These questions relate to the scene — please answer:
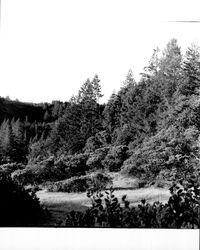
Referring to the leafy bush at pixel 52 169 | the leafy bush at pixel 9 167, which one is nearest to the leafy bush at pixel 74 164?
the leafy bush at pixel 52 169

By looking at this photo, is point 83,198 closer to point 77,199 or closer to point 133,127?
point 77,199

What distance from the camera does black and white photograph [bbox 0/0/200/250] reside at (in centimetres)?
399

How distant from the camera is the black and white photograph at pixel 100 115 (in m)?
3.99

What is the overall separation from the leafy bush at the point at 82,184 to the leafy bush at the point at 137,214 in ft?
0.26

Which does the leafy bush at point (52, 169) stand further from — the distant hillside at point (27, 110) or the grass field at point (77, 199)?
the distant hillside at point (27, 110)

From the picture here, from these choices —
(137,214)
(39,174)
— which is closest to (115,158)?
(137,214)

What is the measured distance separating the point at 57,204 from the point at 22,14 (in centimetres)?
194

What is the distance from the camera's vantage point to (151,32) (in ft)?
13.7

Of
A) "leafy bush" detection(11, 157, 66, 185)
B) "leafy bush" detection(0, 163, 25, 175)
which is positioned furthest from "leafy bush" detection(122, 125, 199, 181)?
"leafy bush" detection(0, 163, 25, 175)

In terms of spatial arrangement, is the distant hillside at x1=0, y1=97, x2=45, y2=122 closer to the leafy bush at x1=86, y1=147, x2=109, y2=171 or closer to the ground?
the leafy bush at x1=86, y1=147, x2=109, y2=171

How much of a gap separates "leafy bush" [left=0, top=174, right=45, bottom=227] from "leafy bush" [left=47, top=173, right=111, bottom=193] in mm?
228

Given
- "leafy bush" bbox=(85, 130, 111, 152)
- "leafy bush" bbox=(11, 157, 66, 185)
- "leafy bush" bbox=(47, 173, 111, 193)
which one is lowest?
"leafy bush" bbox=(47, 173, 111, 193)

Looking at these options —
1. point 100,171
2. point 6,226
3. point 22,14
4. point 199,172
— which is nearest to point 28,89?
point 22,14
